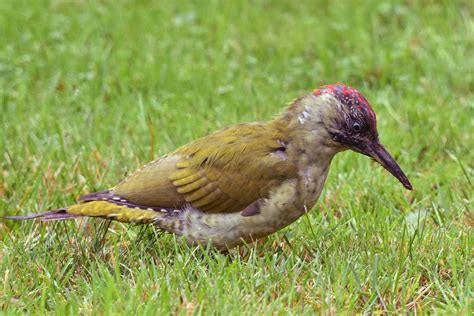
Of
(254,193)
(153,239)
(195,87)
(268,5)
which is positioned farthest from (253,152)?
(268,5)

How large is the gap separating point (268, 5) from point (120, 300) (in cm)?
529

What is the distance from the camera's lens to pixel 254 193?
4.98 meters

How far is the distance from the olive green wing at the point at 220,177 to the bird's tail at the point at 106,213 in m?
0.05

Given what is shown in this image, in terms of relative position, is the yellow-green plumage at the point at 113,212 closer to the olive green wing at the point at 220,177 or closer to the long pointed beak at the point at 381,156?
the olive green wing at the point at 220,177

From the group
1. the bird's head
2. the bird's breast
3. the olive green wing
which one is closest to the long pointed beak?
the bird's head

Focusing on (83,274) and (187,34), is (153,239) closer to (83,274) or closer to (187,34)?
(83,274)

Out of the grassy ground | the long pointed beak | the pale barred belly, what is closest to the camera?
the grassy ground

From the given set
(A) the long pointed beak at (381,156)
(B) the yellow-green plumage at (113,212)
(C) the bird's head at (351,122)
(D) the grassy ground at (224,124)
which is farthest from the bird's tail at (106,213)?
(A) the long pointed beak at (381,156)

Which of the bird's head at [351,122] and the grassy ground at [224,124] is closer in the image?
the grassy ground at [224,124]

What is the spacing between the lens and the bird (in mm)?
4961

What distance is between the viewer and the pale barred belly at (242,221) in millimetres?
4918

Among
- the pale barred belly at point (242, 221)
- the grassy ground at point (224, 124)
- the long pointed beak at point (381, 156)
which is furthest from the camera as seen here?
the long pointed beak at point (381, 156)

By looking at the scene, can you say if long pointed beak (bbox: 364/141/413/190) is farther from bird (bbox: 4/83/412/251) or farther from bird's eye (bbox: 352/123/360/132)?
bird's eye (bbox: 352/123/360/132)

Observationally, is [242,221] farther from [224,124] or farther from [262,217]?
[224,124]
